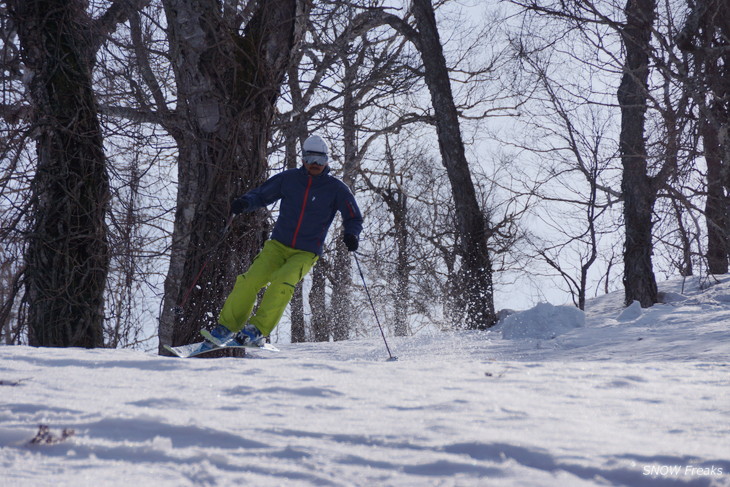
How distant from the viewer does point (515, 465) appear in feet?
6.68

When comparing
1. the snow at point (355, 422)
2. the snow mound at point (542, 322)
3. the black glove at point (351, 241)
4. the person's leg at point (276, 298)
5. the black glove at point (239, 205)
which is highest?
the black glove at point (239, 205)

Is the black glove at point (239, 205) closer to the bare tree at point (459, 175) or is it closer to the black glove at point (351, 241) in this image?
the black glove at point (351, 241)

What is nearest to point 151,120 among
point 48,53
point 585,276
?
point 48,53

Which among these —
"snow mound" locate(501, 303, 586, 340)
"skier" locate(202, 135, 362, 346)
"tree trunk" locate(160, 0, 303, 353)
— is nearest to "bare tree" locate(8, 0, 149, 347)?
"tree trunk" locate(160, 0, 303, 353)

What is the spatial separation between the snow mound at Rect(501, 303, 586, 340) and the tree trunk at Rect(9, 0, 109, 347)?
4399 millimetres

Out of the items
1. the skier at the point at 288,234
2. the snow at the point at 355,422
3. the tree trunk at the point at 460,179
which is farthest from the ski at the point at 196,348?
the tree trunk at the point at 460,179

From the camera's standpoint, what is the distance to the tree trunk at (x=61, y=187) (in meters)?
6.50

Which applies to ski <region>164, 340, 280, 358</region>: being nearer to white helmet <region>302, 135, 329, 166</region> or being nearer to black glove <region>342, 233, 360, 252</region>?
black glove <region>342, 233, 360, 252</region>

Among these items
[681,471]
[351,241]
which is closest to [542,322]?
[351,241]

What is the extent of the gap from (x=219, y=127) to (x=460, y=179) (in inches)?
197

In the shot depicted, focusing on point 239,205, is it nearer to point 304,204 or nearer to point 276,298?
point 304,204

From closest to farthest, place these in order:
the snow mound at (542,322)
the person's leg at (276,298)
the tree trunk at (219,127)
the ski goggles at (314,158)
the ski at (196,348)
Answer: the ski at (196,348), the person's leg at (276,298), the ski goggles at (314,158), the tree trunk at (219,127), the snow mound at (542,322)

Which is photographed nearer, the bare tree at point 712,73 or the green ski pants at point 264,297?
the green ski pants at point 264,297

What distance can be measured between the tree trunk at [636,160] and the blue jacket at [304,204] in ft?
20.7
